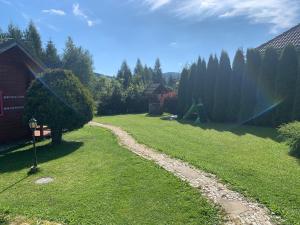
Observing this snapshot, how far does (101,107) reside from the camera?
34.8 m

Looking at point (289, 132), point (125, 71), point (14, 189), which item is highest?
point (125, 71)

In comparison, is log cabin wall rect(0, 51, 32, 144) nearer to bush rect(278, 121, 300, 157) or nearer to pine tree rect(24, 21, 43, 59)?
bush rect(278, 121, 300, 157)

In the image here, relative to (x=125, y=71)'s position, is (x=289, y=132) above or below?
below

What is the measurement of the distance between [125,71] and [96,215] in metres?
67.6

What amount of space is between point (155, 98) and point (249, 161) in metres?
27.6

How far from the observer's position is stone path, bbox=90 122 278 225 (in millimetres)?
5247

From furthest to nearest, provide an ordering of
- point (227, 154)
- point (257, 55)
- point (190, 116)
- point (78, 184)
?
point (190, 116)
point (257, 55)
point (227, 154)
point (78, 184)

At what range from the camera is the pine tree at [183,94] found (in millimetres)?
26594

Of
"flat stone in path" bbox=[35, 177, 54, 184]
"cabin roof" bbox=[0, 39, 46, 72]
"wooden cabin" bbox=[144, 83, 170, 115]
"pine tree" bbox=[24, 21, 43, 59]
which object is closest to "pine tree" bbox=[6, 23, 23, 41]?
"pine tree" bbox=[24, 21, 43, 59]

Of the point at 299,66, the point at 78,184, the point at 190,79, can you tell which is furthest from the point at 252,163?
the point at 190,79

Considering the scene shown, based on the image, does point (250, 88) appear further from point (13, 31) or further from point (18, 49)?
point (13, 31)

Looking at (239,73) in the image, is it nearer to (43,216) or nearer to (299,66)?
(299,66)

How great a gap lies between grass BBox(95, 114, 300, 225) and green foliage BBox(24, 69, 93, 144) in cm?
296

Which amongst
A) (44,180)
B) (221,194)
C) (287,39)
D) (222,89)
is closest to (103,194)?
(44,180)
